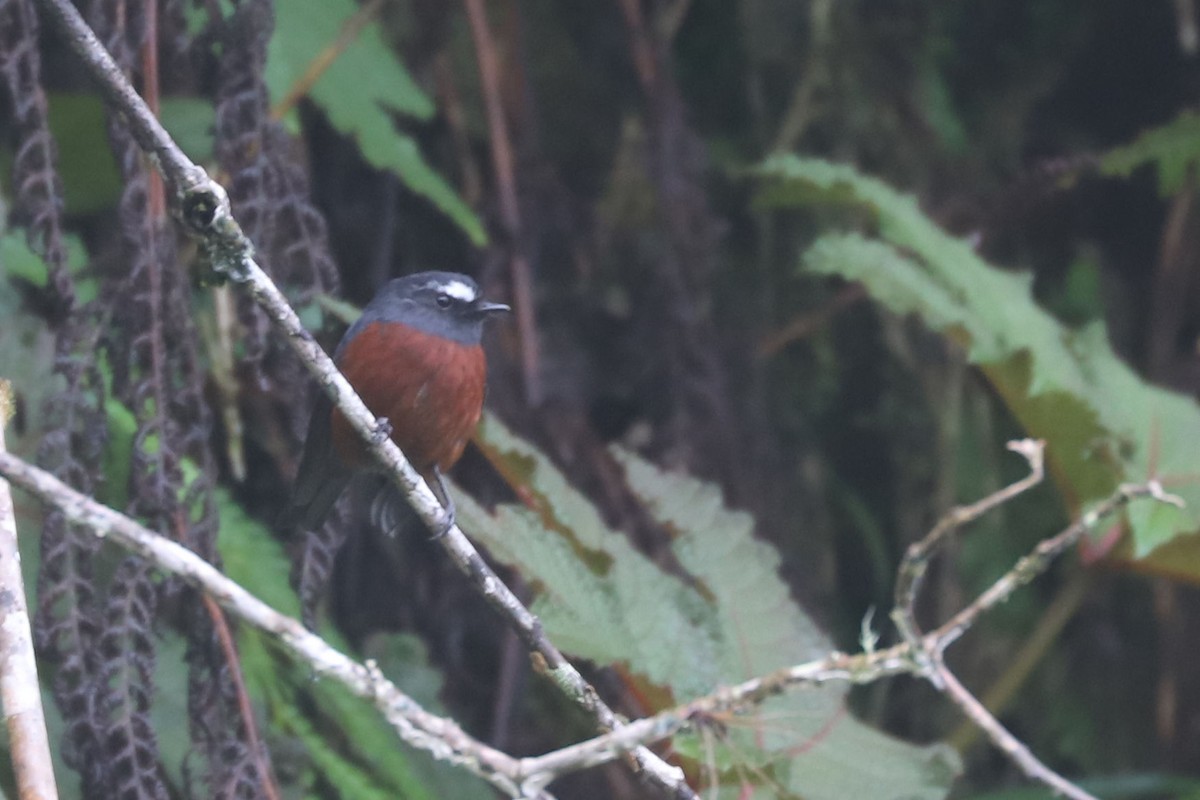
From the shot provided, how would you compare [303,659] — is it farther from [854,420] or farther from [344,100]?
[854,420]

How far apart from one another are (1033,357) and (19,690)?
7.89 ft

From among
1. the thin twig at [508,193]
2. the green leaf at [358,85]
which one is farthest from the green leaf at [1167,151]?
the green leaf at [358,85]

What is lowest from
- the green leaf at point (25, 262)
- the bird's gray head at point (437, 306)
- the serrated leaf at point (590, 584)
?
the serrated leaf at point (590, 584)

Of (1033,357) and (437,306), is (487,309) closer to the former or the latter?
(437,306)

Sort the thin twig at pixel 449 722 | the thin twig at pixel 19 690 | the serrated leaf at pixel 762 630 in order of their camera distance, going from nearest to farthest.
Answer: the thin twig at pixel 449 722
the thin twig at pixel 19 690
the serrated leaf at pixel 762 630

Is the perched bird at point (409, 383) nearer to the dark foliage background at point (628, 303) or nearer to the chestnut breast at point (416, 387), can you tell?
the chestnut breast at point (416, 387)

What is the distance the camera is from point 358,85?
12.0 feet

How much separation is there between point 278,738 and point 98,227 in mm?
1633

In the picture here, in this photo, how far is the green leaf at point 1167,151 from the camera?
13.8 ft

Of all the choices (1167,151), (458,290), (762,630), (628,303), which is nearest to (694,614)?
(762,630)

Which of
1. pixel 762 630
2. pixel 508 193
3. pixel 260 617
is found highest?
pixel 508 193

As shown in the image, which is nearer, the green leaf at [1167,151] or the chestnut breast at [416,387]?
the chestnut breast at [416,387]

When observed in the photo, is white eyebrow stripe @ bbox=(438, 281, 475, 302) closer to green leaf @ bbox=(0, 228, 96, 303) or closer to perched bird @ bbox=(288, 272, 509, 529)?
perched bird @ bbox=(288, 272, 509, 529)

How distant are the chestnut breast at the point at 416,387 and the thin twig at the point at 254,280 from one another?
3.35 feet
